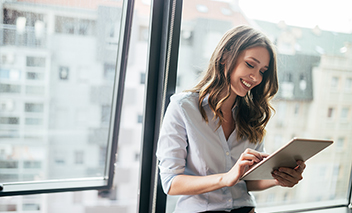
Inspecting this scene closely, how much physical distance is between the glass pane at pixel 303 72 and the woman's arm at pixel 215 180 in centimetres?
47

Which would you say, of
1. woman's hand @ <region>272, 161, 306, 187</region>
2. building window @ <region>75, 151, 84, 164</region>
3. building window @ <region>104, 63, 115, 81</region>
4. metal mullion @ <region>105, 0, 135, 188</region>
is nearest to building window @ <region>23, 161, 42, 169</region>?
building window @ <region>75, 151, 84, 164</region>

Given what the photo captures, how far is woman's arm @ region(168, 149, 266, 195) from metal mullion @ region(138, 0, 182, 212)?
37cm

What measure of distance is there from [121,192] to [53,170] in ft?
1.38

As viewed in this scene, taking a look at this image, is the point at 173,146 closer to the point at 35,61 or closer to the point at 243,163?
the point at 243,163

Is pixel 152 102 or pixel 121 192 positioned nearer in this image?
pixel 152 102

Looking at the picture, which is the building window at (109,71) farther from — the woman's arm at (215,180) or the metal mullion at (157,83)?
the woman's arm at (215,180)

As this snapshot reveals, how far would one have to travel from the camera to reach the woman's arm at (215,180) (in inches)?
40.9

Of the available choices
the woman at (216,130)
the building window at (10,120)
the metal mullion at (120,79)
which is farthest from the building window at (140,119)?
the building window at (10,120)

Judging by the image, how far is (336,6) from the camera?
198 cm

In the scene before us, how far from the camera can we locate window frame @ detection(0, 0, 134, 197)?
60.1 inches

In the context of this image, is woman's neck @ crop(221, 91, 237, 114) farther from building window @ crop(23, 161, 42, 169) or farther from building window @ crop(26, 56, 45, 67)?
building window @ crop(23, 161, 42, 169)

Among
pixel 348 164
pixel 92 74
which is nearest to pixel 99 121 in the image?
pixel 92 74

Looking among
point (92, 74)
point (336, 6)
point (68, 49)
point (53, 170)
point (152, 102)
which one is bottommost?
point (53, 170)

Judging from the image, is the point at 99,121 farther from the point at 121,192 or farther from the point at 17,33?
the point at 17,33
